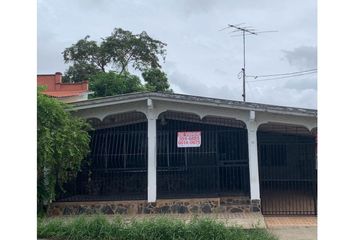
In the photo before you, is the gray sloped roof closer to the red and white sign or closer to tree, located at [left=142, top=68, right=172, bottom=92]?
the red and white sign

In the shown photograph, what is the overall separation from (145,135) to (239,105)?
276 cm

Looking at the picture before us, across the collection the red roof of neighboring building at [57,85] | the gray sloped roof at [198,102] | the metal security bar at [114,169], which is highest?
the red roof of neighboring building at [57,85]

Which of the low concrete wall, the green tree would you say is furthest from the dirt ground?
the green tree

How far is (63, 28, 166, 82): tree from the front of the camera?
112 ft

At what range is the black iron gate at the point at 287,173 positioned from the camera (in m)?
11.1

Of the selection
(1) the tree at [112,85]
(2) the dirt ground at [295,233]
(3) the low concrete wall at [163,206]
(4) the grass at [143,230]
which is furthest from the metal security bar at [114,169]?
(1) the tree at [112,85]

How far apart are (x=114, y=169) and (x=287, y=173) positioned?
5.20 metres

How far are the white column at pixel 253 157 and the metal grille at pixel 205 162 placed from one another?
0.30 m

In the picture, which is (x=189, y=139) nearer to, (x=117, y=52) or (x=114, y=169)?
(x=114, y=169)

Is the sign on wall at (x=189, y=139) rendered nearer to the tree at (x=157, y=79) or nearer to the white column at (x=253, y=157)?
the white column at (x=253, y=157)
